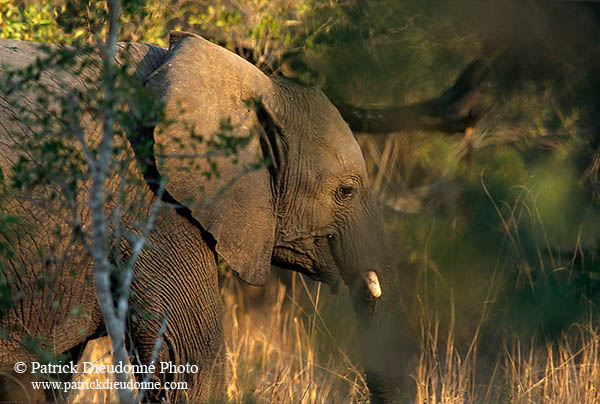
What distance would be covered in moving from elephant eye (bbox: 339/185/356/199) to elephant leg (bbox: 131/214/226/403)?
75 cm

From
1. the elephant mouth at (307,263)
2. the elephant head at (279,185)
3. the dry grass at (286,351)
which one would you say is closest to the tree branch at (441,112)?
the dry grass at (286,351)

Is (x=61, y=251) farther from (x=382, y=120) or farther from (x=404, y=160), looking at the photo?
(x=404, y=160)

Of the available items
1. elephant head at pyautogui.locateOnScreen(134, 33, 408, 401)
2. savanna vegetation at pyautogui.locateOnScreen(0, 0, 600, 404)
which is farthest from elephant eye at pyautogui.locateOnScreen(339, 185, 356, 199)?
savanna vegetation at pyautogui.locateOnScreen(0, 0, 600, 404)

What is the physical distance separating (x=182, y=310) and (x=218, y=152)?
708mm

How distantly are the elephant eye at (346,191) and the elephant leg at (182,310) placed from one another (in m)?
0.75

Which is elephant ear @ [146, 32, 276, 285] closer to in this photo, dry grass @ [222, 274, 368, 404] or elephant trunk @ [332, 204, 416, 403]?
elephant trunk @ [332, 204, 416, 403]

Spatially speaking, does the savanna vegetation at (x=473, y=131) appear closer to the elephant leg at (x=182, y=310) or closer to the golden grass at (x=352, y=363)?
the golden grass at (x=352, y=363)

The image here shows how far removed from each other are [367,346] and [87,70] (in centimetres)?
194

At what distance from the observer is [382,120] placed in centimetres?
610

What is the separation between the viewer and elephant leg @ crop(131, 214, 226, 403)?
11.5 feet

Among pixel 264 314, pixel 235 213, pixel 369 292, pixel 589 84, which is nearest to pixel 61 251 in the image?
pixel 235 213

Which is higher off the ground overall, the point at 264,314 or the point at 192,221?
the point at 192,221

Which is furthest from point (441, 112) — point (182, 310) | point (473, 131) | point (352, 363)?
point (182, 310)

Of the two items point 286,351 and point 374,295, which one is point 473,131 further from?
point 374,295
